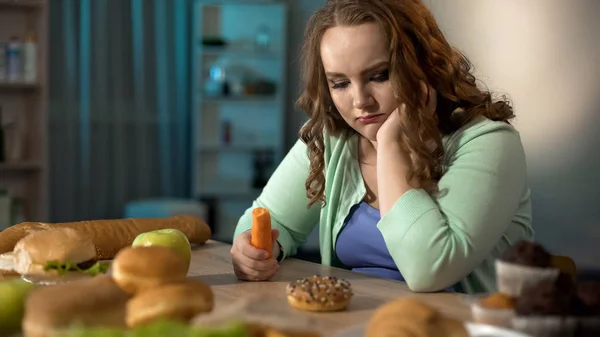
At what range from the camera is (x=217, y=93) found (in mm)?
5359

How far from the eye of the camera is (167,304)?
759 mm

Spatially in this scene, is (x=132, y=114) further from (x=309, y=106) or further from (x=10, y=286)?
(x=10, y=286)

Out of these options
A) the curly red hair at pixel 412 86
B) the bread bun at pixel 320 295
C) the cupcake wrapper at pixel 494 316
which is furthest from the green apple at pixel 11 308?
the curly red hair at pixel 412 86

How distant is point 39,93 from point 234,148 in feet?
5.17

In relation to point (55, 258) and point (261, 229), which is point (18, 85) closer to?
point (261, 229)

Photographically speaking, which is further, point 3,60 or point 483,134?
point 3,60

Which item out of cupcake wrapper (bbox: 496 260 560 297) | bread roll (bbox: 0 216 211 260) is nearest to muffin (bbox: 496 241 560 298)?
cupcake wrapper (bbox: 496 260 560 297)

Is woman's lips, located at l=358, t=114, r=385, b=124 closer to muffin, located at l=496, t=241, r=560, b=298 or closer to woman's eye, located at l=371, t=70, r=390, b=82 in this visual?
woman's eye, located at l=371, t=70, r=390, b=82

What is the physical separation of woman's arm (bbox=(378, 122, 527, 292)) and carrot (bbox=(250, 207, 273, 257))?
0.63 feet

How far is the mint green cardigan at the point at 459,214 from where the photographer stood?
130 centimetres

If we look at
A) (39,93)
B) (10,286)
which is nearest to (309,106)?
(10,286)

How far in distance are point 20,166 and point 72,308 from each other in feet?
12.1

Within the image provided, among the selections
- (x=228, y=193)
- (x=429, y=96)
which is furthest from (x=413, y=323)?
(x=228, y=193)

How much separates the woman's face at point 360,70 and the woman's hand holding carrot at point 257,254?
311 millimetres
